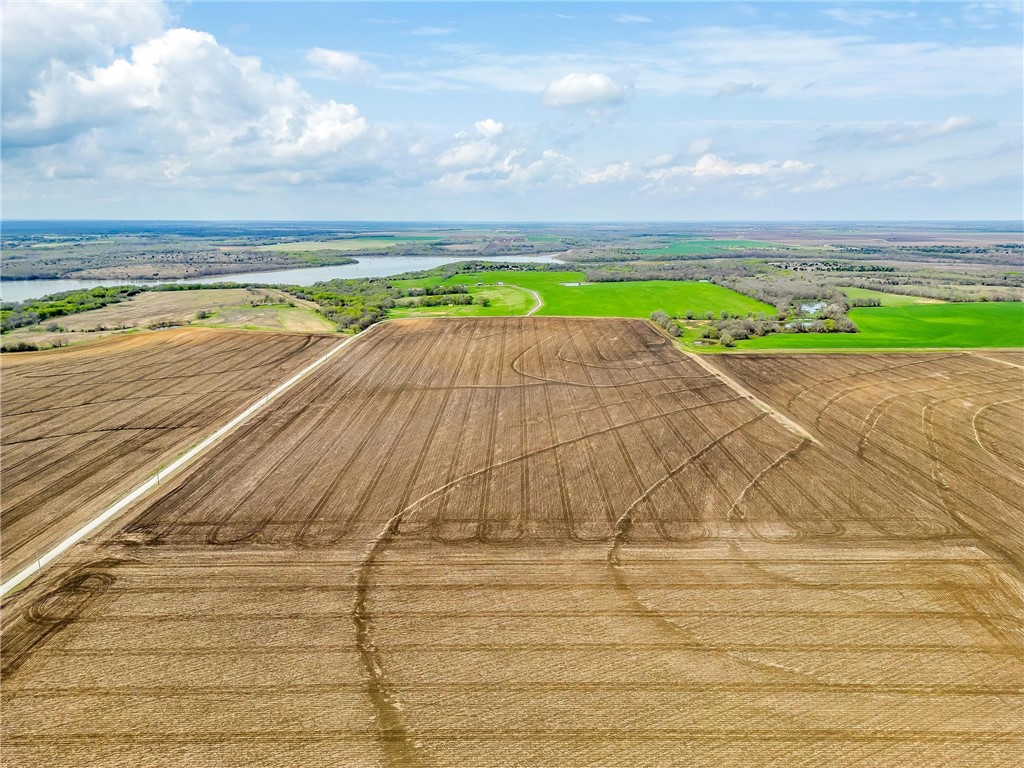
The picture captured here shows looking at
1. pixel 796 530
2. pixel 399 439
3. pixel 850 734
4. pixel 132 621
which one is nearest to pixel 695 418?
pixel 796 530

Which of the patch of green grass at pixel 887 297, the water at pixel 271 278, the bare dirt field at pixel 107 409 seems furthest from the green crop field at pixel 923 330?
the water at pixel 271 278

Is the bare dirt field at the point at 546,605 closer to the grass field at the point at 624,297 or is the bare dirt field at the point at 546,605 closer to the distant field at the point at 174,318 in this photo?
the distant field at the point at 174,318

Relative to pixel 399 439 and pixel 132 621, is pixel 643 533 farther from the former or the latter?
pixel 132 621

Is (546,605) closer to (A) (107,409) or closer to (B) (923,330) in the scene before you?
(A) (107,409)

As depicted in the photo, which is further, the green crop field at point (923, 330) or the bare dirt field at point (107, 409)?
the green crop field at point (923, 330)

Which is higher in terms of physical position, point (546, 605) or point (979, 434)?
point (979, 434)

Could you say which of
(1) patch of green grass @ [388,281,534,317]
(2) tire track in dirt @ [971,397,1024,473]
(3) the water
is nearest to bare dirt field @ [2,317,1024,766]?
(2) tire track in dirt @ [971,397,1024,473]

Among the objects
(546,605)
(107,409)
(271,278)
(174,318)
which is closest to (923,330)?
(546,605)
